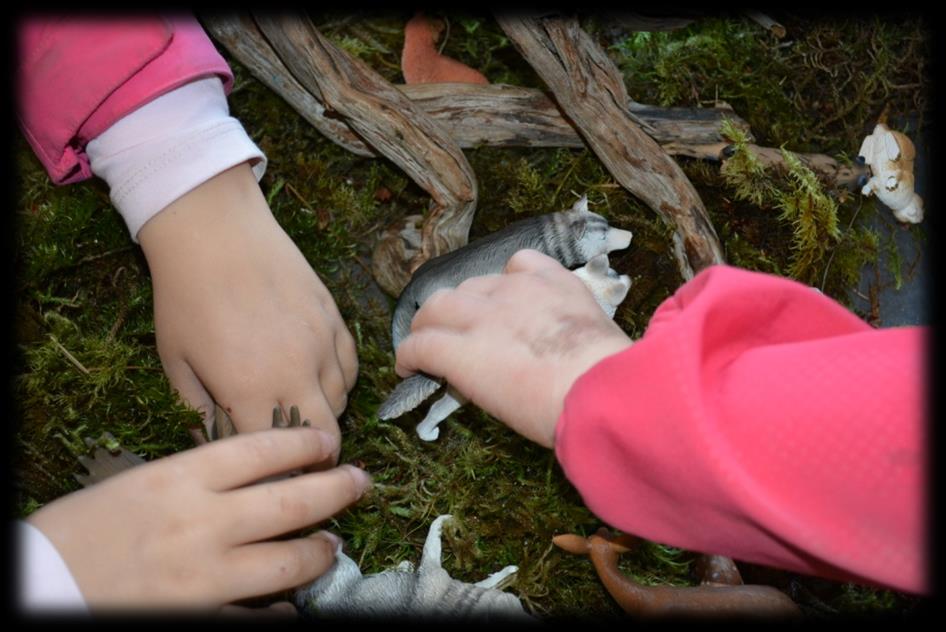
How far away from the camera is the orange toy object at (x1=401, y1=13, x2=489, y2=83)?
218 cm

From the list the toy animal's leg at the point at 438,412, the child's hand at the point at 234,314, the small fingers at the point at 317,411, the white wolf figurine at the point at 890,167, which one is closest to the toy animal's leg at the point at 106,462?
the child's hand at the point at 234,314

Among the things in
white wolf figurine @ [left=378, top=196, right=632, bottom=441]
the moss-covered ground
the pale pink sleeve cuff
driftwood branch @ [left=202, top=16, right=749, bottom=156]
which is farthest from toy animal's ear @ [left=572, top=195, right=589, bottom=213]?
the pale pink sleeve cuff

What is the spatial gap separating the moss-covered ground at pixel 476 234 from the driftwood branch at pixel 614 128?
0.07 metres

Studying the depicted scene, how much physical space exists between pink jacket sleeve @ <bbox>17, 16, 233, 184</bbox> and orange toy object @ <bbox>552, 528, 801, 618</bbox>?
1266mm

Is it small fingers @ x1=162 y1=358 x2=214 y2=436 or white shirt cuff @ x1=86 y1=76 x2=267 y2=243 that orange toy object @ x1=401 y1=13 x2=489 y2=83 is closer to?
white shirt cuff @ x1=86 y1=76 x2=267 y2=243

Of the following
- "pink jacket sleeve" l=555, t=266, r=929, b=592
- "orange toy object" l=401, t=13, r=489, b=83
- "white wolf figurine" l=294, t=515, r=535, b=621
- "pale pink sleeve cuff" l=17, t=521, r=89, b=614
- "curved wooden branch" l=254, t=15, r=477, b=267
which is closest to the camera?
"pink jacket sleeve" l=555, t=266, r=929, b=592

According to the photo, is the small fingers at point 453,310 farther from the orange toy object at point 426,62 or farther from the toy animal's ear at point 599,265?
the orange toy object at point 426,62

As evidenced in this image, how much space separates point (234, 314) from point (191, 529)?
520 mm

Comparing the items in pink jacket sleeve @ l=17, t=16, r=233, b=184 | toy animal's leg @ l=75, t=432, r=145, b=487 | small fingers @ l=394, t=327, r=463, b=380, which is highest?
pink jacket sleeve @ l=17, t=16, r=233, b=184

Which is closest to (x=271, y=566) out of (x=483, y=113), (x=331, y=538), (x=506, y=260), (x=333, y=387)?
(x=331, y=538)

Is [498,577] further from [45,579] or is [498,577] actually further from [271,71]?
[271,71]

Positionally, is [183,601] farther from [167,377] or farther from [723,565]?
[723,565]

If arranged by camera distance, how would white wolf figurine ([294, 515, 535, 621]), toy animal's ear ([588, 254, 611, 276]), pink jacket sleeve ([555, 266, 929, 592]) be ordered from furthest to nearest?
toy animal's ear ([588, 254, 611, 276]) < white wolf figurine ([294, 515, 535, 621]) < pink jacket sleeve ([555, 266, 929, 592])

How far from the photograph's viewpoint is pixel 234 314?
177 centimetres
